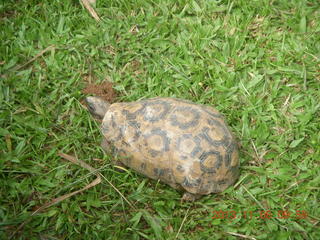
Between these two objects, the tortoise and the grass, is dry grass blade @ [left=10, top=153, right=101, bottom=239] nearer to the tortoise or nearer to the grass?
the grass

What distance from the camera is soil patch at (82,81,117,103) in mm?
3467

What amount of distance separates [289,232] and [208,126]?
1.19 m

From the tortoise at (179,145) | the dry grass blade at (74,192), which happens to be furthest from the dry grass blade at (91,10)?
the dry grass blade at (74,192)

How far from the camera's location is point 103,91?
3.50 metres

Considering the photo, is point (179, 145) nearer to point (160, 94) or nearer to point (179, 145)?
point (179, 145)

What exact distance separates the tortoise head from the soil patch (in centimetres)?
19

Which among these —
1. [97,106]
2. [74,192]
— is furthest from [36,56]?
[74,192]

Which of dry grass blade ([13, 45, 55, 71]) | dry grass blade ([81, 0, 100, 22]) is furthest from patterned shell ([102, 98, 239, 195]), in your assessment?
dry grass blade ([81, 0, 100, 22])

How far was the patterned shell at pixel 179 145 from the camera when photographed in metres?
2.65

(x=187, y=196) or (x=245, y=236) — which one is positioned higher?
(x=187, y=196)

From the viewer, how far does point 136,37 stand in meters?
3.79

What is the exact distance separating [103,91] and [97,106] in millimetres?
317

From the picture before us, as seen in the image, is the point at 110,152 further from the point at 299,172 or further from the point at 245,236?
the point at 299,172

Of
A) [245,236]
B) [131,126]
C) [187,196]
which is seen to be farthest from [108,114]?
[245,236]
